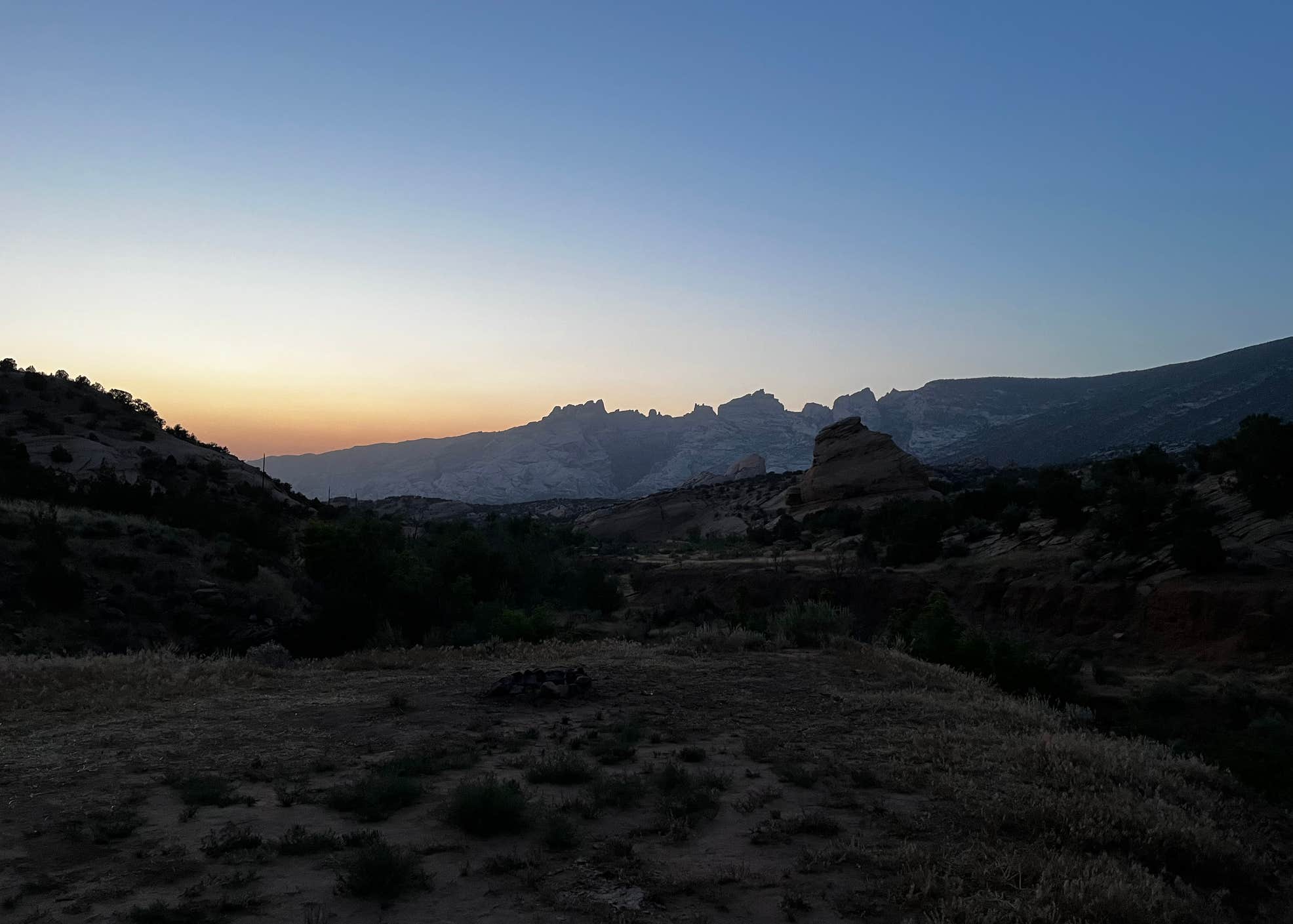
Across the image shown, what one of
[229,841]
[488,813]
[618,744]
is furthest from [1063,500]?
[229,841]

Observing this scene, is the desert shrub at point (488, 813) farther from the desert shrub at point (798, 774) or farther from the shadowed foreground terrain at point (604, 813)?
the desert shrub at point (798, 774)

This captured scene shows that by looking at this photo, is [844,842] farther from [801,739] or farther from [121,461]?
[121,461]

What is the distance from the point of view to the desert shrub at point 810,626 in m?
19.8

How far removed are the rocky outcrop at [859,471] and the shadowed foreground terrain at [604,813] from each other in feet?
182

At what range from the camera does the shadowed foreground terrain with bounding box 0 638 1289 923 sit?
5605 mm

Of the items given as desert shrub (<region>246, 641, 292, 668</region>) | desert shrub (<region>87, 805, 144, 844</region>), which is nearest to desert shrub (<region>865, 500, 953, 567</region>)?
desert shrub (<region>246, 641, 292, 668</region>)

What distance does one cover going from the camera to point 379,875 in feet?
18.9

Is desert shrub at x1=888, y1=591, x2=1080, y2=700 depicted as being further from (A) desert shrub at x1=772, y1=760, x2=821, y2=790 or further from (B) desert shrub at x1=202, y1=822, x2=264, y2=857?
(B) desert shrub at x1=202, y1=822, x2=264, y2=857

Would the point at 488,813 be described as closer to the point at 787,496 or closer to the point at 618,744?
the point at 618,744

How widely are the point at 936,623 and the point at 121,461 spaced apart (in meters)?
42.3

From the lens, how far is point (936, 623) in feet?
66.5

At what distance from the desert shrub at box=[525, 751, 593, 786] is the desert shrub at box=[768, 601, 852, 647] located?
11.7 m

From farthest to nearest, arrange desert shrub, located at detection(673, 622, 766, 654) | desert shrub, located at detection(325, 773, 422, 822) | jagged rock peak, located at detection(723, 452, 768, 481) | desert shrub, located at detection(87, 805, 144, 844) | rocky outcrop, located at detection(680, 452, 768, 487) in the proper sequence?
1. jagged rock peak, located at detection(723, 452, 768, 481)
2. rocky outcrop, located at detection(680, 452, 768, 487)
3. desert shrub, located at detection(673, 622, 766, 654)
4. desert shrub, located at detection(325, 773, 422, 822)
5. desert shrub, located at detection(87, 805, 144, 844)

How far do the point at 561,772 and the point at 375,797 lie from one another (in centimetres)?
199
